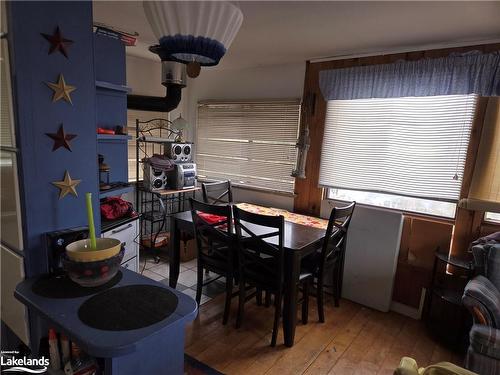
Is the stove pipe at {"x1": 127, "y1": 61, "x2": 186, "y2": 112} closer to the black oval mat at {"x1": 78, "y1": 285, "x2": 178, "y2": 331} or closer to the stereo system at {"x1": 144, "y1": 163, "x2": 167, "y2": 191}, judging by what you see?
the stereo system at {"x1": 144, "y1": 163, "x2": 167, "y2": 191}

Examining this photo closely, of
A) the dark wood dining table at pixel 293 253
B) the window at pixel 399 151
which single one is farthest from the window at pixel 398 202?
the dark wood dining table at pixel 293 253

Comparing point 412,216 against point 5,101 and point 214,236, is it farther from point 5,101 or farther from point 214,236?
point 5,101

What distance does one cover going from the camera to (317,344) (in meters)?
2.14

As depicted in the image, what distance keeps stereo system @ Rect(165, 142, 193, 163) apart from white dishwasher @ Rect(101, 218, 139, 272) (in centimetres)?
135

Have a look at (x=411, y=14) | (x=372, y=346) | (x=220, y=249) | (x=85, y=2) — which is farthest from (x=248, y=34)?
(x=372, y=346)

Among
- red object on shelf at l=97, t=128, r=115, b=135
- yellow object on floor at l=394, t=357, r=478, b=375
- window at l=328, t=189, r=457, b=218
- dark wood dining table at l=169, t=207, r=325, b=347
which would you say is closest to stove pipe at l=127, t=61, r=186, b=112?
red object on shelf at l=97, t=128, r=115, b=135

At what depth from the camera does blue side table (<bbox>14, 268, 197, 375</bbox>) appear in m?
0.91

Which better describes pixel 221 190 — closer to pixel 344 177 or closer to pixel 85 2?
pixel 344 177

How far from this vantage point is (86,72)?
1.31 meters

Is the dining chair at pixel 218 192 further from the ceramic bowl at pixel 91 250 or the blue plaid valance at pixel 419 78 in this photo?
the ceramic bowl at pixel 91 250

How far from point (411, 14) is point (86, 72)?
179cm

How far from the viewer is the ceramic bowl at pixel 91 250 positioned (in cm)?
115

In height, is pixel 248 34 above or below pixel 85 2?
above

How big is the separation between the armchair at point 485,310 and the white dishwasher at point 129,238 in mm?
2089
